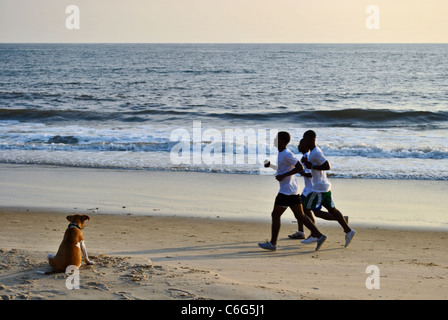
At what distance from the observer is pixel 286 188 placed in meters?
7.02

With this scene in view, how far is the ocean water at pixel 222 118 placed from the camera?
1502cm

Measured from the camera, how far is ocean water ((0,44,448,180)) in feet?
49.3

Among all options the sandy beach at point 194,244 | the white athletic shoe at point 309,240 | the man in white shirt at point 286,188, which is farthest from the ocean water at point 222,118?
the man in white shirt at point 286,188

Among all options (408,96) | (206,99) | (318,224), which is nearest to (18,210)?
(318,224)

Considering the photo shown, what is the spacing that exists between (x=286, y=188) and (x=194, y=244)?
1584 mm

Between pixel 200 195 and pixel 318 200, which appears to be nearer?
pixel 318 200

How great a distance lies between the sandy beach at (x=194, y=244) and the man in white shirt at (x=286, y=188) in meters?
0.26

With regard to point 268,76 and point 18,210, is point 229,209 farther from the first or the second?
point 268,76

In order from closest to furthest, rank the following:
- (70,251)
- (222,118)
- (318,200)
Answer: (70,251) → (318,200) → (222,118)

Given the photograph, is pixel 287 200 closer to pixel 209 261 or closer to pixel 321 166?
pixel 321 166

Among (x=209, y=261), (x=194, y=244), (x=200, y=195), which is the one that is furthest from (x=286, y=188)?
(x=200, y=195)

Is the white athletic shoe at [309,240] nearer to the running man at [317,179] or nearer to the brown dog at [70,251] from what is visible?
the running man at [317,179]

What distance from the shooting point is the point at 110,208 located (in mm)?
9570
